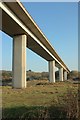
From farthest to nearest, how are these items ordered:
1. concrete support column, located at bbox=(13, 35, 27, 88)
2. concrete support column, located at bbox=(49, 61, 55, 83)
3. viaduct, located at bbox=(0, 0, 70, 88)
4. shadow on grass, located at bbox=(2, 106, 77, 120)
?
concrete support column, located at bbox=(49, 61, 55, 83) → concrete support column, located at bbox=(13, 35, 27, 88) → viaduct, located at bbox=(0, 0, 70, 88) → shadow on grass, located at bbox=(2, 106, 77, 120)

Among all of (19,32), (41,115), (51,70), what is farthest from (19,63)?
(51,70)

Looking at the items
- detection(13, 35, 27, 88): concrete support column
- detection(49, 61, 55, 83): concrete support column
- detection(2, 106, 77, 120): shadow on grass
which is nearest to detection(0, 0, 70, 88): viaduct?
detection(13, 35, 27, 88): concrete support column

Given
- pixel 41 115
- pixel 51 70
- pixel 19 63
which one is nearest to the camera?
pixel 41 115

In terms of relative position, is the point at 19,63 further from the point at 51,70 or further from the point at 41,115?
the point at 51,70

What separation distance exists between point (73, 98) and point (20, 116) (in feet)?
6.06

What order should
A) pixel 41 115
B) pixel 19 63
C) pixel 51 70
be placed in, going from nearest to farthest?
pixel 41 115, pixel 19 63, pixel 51 70

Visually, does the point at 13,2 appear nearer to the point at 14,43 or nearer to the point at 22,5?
the point at 22,5

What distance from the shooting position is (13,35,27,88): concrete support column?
3125 cm

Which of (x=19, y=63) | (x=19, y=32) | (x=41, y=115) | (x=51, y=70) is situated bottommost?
(x=41, y=115)

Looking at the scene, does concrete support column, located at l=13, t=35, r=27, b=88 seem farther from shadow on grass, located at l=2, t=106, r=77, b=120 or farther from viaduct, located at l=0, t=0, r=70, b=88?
shadow on grass, located at l=2, t=106, r=77, b=120

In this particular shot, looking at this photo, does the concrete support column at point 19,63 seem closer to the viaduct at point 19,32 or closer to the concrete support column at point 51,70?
the viaduct at point 19,32

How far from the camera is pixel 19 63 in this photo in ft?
103

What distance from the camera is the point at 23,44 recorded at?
1235 inches

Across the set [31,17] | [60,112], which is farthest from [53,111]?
[31,17]
